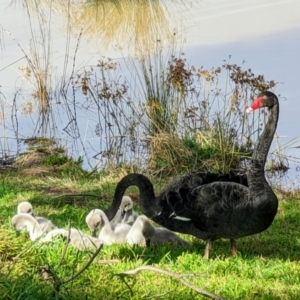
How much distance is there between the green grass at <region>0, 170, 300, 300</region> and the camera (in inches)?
160

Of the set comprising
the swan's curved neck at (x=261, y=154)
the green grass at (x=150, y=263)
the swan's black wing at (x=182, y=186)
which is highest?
the swan's curved neck at (x=261, y=154)

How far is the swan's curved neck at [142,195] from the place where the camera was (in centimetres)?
605

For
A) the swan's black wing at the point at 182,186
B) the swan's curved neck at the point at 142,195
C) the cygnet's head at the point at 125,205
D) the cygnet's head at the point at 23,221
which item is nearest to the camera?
the swan's black wing at the point at 182,186

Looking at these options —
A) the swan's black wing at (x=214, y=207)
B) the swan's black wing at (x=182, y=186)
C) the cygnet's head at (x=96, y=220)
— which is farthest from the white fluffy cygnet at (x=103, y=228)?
the swan's black wing at (x=214, y=207)

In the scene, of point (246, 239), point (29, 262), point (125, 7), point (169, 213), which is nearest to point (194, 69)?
point (246, 239)

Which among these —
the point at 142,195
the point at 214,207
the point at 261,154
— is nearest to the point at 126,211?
the point at 142,195

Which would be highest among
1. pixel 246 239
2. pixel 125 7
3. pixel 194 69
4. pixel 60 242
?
pixel 125 7

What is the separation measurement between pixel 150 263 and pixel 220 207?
693 mm

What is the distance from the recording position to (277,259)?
19.0 ft

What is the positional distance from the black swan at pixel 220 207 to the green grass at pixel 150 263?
204 mm

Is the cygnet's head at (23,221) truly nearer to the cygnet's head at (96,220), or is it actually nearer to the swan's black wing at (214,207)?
the cygnet's head at (96,220)

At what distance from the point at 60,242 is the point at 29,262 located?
0.70m

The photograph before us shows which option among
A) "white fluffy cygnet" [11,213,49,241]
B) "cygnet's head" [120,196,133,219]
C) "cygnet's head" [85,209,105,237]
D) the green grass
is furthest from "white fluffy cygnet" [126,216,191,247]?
"white fluffy cygnet" [11,213,49,241]

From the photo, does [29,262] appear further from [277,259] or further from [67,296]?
[277,259]
